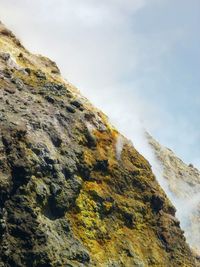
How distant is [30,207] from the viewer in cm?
5334

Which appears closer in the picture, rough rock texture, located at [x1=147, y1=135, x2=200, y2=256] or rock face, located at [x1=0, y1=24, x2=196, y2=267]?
rock face, located at [x1=0, y1=24, x2=196, y2=267]

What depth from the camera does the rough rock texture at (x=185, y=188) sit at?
152m

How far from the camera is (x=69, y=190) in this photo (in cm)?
6031

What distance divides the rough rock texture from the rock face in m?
79.2

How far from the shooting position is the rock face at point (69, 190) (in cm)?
5269

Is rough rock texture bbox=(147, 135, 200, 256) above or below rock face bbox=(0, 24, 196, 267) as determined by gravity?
above

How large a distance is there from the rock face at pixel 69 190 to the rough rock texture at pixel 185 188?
260 feet

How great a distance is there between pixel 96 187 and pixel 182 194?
95.0m

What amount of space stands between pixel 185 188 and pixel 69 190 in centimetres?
10346

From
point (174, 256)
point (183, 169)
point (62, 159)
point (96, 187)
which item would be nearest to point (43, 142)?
point (62, 159)

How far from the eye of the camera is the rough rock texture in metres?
152

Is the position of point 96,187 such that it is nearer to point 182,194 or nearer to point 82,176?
point 82,176

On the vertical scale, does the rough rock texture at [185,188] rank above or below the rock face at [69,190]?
→ above

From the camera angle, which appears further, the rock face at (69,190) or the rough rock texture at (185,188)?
the rough rock texture at (185,188)
